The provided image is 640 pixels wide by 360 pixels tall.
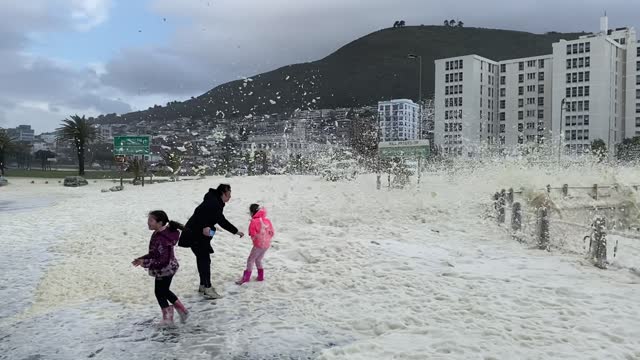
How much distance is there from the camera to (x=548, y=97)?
313ft

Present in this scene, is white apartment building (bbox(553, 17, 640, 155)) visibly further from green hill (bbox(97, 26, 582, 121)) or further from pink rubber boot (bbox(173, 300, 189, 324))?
pink rubber boot (bbox(173, 300, 189, 324))

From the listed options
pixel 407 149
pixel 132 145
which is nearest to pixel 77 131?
pixel 132 145

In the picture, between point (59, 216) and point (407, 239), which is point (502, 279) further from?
point (59, 216)

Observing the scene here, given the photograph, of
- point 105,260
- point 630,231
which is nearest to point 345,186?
point 630,231

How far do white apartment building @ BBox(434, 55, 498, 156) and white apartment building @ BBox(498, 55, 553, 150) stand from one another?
71.9 inches

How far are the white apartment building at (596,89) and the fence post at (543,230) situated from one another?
3077 inches

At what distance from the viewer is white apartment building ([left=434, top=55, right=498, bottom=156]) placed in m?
95.3

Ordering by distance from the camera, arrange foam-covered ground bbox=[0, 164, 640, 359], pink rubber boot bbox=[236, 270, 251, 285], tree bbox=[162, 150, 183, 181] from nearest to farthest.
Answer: foam-covered ground bbox=[0, 164, 640, 359]
pink rubber boot bbox=[236, 270, 251, 285]
tree bbox=[162, 150, 183, 181]

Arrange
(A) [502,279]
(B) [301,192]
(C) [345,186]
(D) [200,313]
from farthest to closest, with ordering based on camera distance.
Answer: (C) [345,186] → (B) [301,192] → (A) [502,279] → (D) [200,313]

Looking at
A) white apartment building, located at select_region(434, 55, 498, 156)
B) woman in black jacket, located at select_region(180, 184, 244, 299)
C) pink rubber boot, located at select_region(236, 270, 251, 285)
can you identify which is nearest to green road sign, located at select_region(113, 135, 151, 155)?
pink rubber boot, located at select_region(236, 270, 251, 285)

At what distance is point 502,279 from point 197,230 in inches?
201

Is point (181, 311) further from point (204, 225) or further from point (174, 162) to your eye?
point (174, 162)

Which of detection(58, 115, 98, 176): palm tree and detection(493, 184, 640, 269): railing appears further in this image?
detection(58, 115, 98, 176): palm tree

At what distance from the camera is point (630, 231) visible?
18141mm
